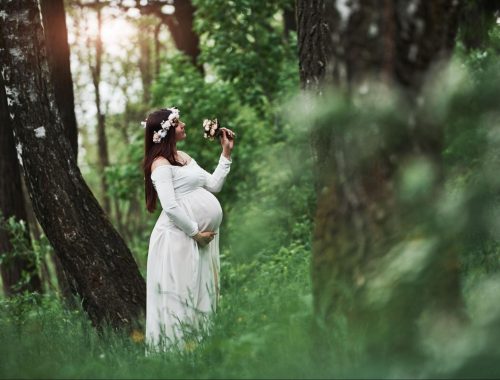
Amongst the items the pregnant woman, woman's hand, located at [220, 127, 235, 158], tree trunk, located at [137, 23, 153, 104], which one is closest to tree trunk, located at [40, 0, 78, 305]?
woman's hand, located at [220, 127, 235, 158]

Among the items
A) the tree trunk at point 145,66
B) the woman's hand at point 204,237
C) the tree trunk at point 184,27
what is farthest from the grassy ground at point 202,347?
the tree trunk at point 145,66

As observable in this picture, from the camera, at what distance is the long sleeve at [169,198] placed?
6.91 m

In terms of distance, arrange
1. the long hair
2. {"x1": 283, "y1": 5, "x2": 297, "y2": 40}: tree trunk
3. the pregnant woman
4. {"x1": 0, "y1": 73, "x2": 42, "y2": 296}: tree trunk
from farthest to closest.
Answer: {"x1": 283, "y1": 5, "x2": 297, "y2": 40}: tree trunk < {"x1": 0, "y1": 73, "x2": 42, "y2": 296}: tree trunk < the long hair < the pregnant woman

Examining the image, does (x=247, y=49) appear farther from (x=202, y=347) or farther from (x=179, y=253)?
(x=202, y=347)

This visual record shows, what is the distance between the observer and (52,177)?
754 cm

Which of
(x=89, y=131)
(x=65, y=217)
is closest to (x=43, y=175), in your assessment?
(x=65, y=217)

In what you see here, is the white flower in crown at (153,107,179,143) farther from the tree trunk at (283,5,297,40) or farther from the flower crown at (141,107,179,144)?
the tree trunk at (283,5,297,40)

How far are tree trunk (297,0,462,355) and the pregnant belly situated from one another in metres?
2.84

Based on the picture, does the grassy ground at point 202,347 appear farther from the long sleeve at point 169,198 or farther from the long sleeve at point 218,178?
the long sleeve at point 218,178

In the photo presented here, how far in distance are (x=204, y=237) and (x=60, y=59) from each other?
457cm

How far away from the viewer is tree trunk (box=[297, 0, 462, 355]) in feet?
13.0

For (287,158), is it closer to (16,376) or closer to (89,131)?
(16,376)

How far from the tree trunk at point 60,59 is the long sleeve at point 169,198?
3.65 metres

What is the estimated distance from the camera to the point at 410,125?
13.6 feet
